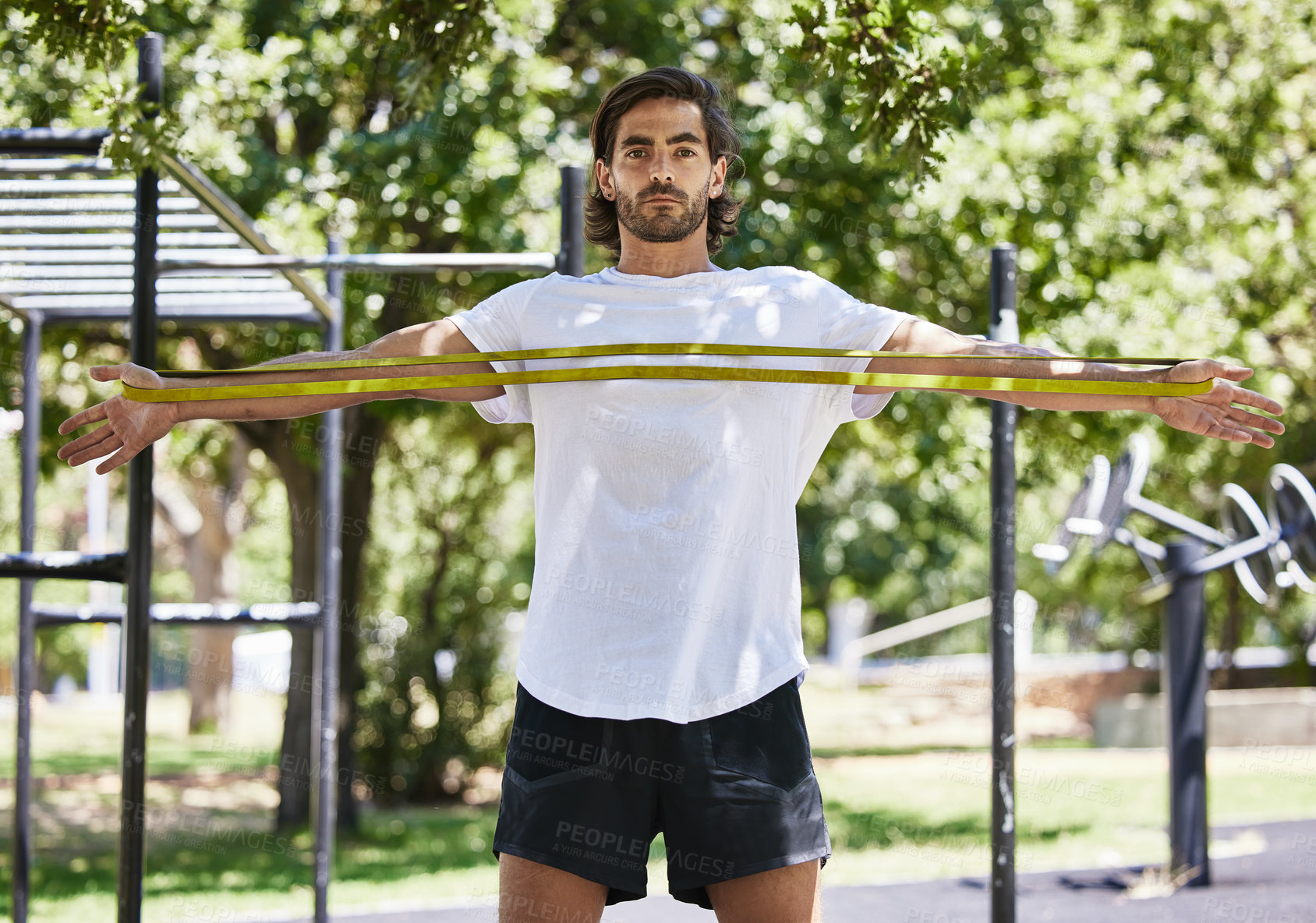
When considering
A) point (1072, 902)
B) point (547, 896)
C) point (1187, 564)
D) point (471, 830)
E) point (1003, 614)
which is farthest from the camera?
point (471, 830)

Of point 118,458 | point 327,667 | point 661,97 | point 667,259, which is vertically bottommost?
point 327,667

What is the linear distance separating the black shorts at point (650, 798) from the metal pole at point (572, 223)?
170 cm

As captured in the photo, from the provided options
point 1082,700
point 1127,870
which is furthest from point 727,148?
point 1082,700

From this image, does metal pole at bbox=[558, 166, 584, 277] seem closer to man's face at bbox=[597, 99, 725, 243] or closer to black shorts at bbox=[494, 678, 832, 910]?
man's face at bbox=[597, 99, 725, 243]

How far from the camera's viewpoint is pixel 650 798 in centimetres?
179

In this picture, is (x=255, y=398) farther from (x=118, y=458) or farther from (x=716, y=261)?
(x=716, y=261)

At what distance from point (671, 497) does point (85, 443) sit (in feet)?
2.86

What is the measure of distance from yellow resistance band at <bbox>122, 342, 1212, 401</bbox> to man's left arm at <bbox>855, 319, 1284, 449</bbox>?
0.04ft

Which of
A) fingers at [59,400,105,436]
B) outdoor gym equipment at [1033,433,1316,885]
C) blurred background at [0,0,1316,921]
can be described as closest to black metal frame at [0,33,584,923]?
fingers at [59,400,105,436]

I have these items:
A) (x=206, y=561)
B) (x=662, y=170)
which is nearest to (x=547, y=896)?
(x=662, y=170)

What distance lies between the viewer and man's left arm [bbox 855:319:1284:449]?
6.17 ft

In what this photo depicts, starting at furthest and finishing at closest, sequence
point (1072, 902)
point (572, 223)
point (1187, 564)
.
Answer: point (1187, 564), point (1072, 902), point (572, 223)

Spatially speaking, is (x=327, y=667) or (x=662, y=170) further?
(x=327, y=667)

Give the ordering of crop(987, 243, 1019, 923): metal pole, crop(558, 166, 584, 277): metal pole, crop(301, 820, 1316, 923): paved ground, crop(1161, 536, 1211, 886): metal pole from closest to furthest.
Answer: crop(987, 243, 1019, 923): metal pole < crop(558, 166, 584, 277): metal pole < crop(301, 820, 1316, 923): paved ground < crop(1161, 536, 1211, 886): metal pole
